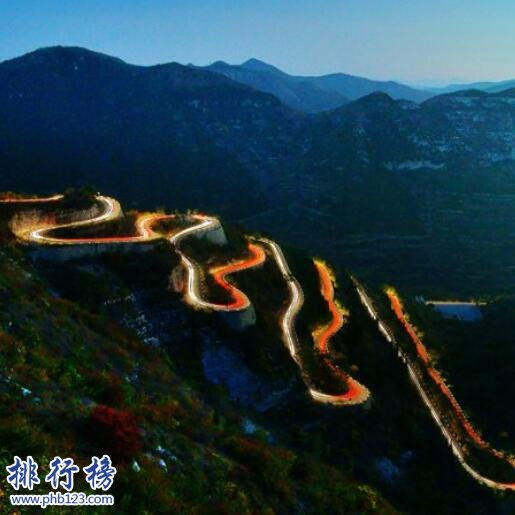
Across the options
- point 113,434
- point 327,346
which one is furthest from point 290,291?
point 113,434

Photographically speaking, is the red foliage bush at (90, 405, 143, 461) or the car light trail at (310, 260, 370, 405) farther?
the car light trail at (310, 260, 370, 405)

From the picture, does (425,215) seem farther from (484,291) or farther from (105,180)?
(105,180)

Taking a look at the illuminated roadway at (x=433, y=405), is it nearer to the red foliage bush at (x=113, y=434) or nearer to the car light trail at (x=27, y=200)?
the car light trail at (x=27, y=200)

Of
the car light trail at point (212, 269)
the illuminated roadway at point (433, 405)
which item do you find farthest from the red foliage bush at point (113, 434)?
the illuminated roadway at point (433, 405)

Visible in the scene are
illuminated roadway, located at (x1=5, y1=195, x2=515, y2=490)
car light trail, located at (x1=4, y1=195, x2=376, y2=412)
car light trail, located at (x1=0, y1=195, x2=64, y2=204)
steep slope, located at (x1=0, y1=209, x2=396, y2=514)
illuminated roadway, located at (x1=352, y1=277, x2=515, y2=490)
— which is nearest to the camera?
steep slope, located at (x1=0, y1=209, x2=396, y2=514)

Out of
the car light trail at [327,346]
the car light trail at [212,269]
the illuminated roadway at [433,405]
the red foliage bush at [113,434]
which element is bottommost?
the illuminated roadway at [433,405]

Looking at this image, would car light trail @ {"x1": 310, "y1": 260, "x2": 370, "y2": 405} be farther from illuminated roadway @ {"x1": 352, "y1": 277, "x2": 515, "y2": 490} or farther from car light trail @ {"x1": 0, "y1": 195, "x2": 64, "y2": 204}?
car light trail @ {"x1": 0, "y1": 195, "x2": 64, "y2": 204}

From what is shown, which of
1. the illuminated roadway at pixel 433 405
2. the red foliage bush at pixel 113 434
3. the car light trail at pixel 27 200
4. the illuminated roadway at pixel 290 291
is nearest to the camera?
the red foliage bush at pixel 113 434

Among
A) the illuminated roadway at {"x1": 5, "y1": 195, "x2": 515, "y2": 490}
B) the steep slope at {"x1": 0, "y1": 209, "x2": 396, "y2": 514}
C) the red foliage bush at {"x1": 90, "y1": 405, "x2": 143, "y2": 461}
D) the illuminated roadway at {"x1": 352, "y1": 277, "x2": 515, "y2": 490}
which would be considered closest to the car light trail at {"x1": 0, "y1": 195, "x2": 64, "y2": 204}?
the illuminated roadway at {"x1": 5, "y1": 195, "x2": 515, "y2": 490}

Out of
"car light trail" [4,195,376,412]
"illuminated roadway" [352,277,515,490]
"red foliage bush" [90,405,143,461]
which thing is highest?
"red foliage bush" [90,405,143,461]
